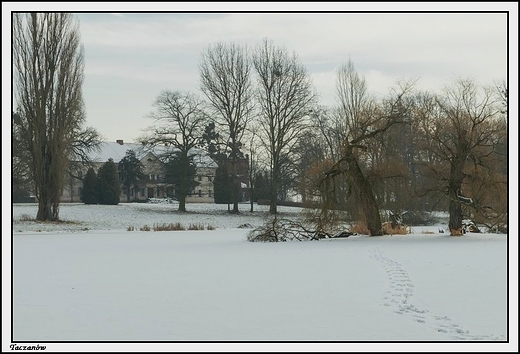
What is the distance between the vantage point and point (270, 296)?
36.4ft

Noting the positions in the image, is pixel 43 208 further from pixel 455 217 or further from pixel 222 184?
pixel 455 217

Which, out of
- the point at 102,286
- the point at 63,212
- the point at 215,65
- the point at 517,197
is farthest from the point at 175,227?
the point at 517,197

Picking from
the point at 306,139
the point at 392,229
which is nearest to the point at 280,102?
the point at 306,139

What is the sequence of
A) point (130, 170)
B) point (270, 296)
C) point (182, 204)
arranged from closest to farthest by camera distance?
point (270, 296) < point (182, 204) < point (130, 170)

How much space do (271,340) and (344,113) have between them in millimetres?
44437

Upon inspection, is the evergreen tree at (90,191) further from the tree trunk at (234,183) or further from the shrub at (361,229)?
the shrub at (361,229)

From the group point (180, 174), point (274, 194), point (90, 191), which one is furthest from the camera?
point (90, 191)

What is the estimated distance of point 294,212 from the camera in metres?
55.6

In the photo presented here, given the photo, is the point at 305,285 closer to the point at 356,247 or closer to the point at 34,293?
the point at 34,293

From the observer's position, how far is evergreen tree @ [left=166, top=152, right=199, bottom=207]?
184 ft

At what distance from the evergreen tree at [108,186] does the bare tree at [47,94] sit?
17840 mm

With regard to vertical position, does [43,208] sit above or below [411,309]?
above

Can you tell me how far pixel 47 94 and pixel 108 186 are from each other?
2039 cm

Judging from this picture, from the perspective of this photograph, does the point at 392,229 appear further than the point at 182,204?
No
